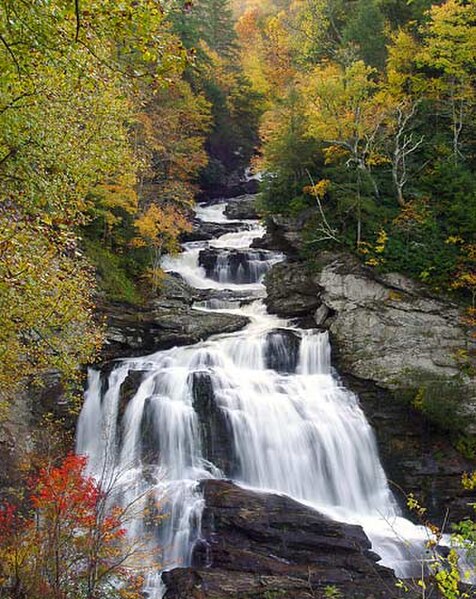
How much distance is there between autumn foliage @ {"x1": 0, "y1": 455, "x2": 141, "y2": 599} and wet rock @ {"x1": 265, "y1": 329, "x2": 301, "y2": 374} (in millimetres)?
7259

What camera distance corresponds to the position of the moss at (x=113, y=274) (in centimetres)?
1712

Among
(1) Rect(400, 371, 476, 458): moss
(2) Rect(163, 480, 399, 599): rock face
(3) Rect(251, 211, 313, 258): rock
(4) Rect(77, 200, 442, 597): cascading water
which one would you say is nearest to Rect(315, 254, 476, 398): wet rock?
(1) Rect(400, 371, 476, 458): moss

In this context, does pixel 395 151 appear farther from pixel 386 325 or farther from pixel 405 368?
pixel 405 368

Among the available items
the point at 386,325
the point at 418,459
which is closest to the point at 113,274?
the point at 386,325

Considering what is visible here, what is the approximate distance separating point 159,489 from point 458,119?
17.2 metres

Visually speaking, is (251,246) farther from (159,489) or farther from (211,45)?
(211,45)

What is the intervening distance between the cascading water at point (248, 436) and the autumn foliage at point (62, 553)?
214 cm

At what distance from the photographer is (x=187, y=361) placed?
47.3 ft

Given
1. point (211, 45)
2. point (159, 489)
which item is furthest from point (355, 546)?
point (211, 45)

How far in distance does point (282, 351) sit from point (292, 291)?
3.43 m

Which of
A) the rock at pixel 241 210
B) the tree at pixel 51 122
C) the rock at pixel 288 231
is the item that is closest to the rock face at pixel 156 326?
the rock at pixel 288 231

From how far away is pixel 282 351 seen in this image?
14.8 meters

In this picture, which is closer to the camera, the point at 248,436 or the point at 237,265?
the point at 248,436

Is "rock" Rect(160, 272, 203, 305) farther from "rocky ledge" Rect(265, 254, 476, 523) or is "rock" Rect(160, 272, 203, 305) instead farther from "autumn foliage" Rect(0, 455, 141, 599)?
"autumn foliage" Rect(0, 455, 141, 599)
